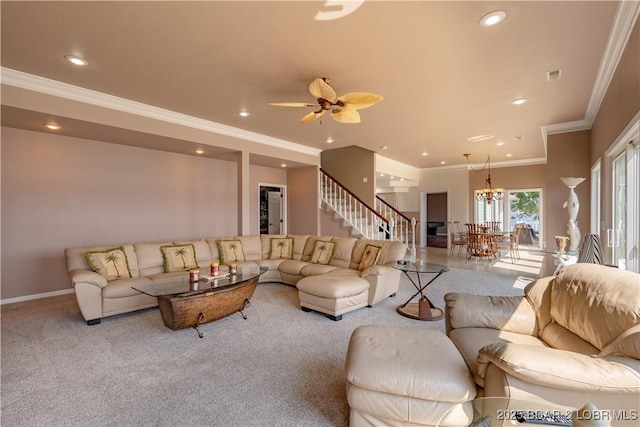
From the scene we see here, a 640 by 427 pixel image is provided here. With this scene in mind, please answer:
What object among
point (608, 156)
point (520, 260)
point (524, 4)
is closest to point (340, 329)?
point (524, 4)

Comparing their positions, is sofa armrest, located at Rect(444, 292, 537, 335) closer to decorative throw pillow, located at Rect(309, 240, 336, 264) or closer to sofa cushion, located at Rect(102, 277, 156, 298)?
decorative throw pillow, located at Rect(309, 240, 336, 264)

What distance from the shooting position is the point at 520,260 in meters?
7.51

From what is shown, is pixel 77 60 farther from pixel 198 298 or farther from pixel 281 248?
pixel 281 248

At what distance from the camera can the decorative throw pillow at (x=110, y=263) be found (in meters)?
3.69

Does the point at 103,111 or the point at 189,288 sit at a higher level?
the point at 103,111

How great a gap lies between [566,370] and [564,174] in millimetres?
5265

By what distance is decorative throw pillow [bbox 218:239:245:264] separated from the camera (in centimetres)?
503

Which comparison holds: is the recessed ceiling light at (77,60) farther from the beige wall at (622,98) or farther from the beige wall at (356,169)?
the beige wall at (356,169)

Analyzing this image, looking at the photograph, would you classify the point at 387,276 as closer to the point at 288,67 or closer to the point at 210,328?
the point at 210,328

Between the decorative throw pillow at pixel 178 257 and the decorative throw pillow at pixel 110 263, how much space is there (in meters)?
0.50

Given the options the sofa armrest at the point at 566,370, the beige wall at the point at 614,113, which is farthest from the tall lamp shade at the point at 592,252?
the sofa armrest at the point at 566,370

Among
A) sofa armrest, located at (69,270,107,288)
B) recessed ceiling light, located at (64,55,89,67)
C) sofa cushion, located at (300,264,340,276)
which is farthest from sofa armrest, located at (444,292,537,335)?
recessed ceiling light, located at (64,55,89,67)

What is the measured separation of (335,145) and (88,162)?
4.77 meters

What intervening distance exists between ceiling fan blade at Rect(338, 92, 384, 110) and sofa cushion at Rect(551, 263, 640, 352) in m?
2.19
